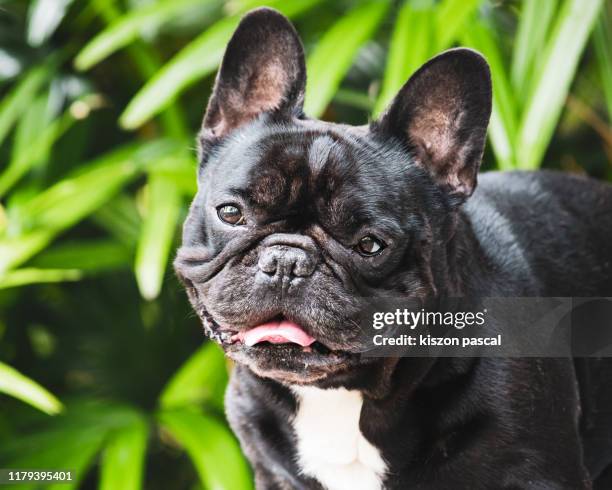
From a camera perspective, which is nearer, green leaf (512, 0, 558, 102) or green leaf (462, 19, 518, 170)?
green leaf (462, 19, 518, 170)

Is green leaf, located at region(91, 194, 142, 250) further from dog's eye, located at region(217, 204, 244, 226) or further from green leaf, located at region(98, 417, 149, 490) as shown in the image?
dog's eye, located at region(217, 204, 244, 226)

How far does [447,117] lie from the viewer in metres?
1.14

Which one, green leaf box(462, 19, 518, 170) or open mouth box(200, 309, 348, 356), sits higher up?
green leaf box(462, 19, 518, 170)

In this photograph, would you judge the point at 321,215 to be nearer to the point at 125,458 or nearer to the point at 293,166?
the point at 293,166

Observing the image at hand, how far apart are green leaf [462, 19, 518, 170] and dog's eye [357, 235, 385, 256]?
60 centimetres

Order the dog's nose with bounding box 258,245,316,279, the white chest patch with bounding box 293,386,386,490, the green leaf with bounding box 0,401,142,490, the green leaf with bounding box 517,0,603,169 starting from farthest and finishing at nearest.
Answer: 1. the green leaf with bounding box 0,401,142,490
2. the green leaf with bounding box 517,0,603,169
3. the white chest patch with bounding box 293,386,386,490
4. the dog's nose with bounding box 258,245,316,279

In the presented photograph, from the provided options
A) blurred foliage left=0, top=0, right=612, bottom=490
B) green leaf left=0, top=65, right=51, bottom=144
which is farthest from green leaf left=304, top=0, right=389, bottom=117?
green leaf left=0, top=65, right=51, bottom=144

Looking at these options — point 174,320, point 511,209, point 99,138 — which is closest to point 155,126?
point 99,138

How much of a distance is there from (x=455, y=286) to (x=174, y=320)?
1203 millimetres

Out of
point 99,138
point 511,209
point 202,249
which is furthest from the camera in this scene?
point 99,138

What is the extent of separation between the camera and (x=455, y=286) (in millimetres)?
1097

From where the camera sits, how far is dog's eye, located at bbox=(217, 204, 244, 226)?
108 centimetres

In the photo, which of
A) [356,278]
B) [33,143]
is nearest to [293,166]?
[356,278]

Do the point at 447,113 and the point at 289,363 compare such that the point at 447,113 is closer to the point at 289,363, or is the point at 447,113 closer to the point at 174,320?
the point at 289,363
